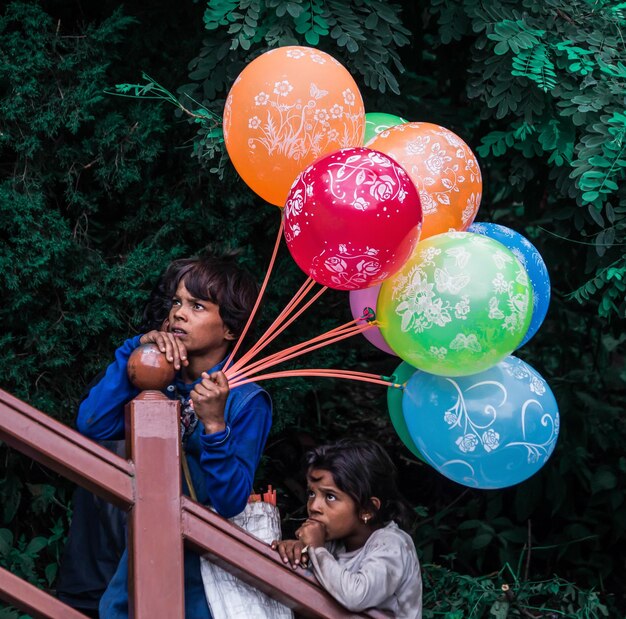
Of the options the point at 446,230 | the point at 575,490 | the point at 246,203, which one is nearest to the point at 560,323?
the point at 575,490

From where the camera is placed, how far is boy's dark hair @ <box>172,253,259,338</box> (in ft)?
8.96

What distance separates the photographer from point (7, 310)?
3605 mm

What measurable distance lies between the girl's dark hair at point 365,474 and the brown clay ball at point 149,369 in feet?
2.29

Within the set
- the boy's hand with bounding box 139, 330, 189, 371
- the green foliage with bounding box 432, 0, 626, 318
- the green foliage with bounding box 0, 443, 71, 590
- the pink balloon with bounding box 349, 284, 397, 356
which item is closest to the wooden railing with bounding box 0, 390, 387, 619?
the boy's hand with bounding box 139, 330, 189, 371

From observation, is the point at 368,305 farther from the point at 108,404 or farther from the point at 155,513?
the point at 155,513

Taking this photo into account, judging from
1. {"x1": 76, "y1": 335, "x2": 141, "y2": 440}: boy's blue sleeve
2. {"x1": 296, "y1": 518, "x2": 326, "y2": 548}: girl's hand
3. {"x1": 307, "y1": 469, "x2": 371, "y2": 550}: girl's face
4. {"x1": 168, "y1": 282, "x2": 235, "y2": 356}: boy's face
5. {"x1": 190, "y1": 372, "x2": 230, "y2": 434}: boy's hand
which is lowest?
{"x1": 307, "y1": 469, "x2": 371, "y2": 550}: girl's face

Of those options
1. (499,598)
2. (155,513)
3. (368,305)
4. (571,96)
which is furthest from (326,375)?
(499,598)

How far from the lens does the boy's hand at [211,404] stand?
237cm

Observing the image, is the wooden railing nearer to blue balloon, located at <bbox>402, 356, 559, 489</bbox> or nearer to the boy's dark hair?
the boy's dark hair

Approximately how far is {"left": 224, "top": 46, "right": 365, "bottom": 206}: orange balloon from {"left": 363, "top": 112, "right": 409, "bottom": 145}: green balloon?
27 centimetres

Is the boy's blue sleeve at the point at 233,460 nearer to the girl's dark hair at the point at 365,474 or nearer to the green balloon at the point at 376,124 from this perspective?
the girl's dark hair at the point at 365,474

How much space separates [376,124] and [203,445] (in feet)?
4.14

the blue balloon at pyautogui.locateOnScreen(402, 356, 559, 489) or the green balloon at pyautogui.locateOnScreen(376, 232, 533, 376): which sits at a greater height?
the green balloon at pyautogui.locateOnScreen(376, 232, 533, 376)

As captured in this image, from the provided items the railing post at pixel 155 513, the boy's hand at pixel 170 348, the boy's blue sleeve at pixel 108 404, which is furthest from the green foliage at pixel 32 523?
the railing post at pixel 155 513
